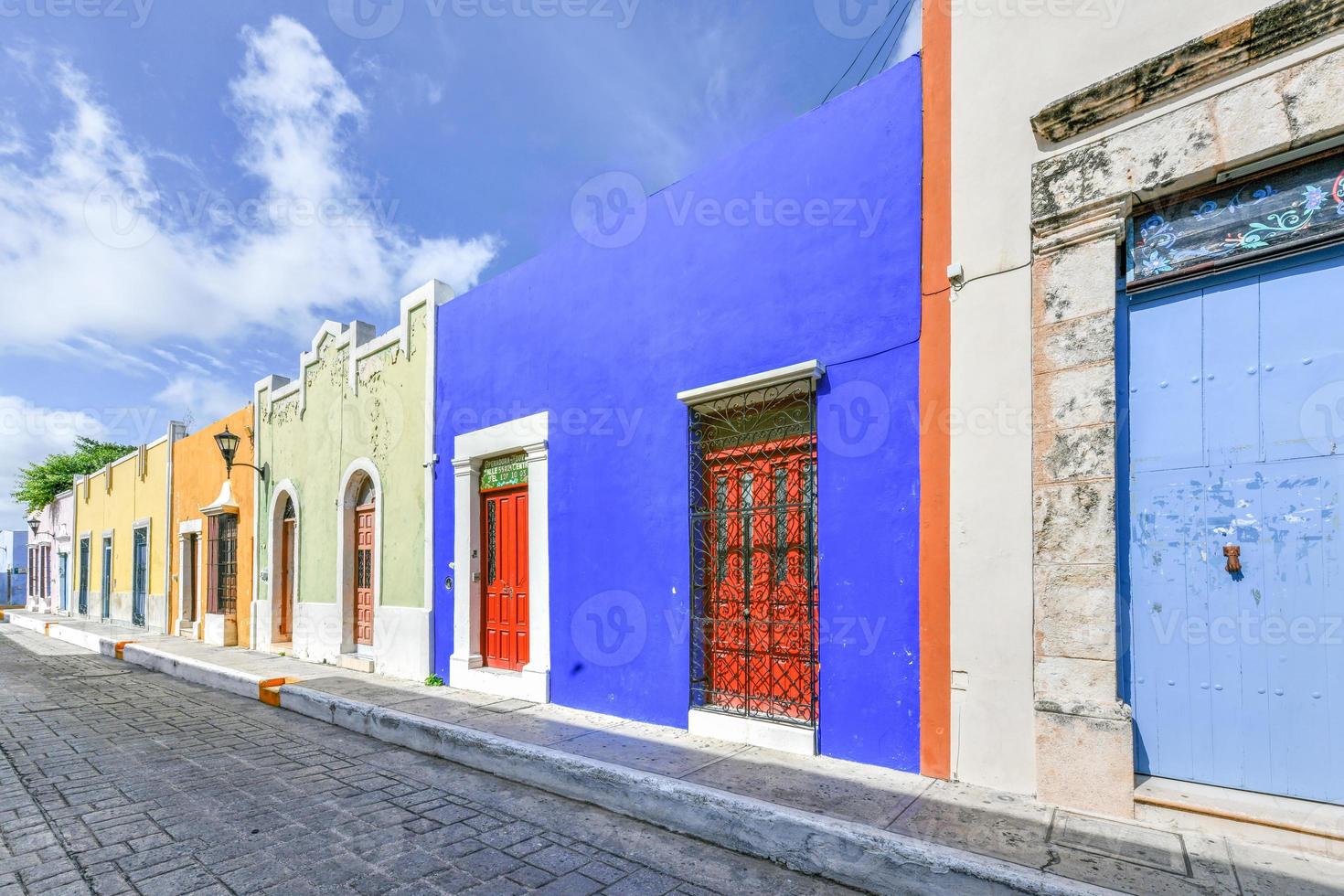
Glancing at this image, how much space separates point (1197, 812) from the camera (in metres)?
3.52

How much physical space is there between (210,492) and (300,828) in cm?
1371

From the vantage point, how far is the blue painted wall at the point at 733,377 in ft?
15.4

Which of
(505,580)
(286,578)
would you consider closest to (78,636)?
(286,578)

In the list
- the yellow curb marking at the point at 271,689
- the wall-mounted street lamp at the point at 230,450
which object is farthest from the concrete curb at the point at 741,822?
the wall-mounted street lamp at the point at 230,450

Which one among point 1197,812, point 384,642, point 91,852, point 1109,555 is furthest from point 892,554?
point 384,642

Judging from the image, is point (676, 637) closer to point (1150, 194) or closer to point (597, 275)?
point (597, 275)

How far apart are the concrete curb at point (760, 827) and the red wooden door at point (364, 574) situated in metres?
5.10

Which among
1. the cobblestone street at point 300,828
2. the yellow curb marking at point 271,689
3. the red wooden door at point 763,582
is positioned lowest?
the yellow curb marking at point 271,689

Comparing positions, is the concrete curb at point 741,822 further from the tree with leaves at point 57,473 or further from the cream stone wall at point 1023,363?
the tree with leaves at point 57,473

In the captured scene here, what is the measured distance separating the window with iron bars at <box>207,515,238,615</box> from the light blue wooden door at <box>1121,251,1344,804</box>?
50.4 ft

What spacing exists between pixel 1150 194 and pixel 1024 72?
1111 millimetres

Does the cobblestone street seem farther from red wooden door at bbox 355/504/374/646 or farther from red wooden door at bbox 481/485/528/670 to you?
red wooden door at bbox 355/504/374/646

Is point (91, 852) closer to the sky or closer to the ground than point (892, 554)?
closer to the ground

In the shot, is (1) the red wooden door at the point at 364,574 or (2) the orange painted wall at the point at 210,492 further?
(2) the orange painted wall at the point at 210,492
